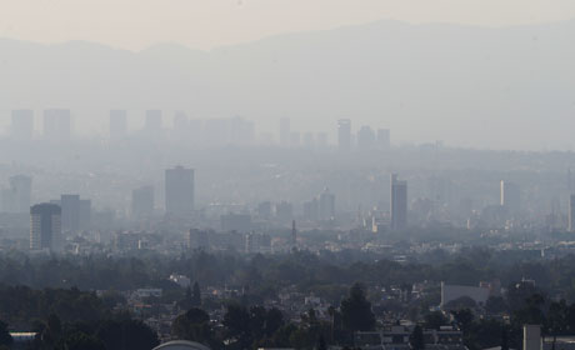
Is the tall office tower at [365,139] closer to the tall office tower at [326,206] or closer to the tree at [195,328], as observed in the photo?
the tall office tower at [326,206]

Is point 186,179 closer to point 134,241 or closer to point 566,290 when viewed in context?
point 134,241

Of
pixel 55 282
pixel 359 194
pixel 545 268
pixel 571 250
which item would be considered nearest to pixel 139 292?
pixel 55 282

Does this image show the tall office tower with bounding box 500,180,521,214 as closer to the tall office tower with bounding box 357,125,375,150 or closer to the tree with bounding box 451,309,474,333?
the tall office tower with bounding box 357,125,375,150

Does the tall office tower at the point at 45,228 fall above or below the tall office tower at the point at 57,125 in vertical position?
below

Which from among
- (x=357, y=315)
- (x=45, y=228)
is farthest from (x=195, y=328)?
(x=45, y=228)

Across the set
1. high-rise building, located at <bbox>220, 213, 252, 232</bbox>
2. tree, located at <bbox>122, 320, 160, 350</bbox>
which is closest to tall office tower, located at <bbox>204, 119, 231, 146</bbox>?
high-rise building, located at <bbox>220, 213, 252, 232</bbox>

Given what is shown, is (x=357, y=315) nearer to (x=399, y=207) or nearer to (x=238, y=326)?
(x=238, y=326)

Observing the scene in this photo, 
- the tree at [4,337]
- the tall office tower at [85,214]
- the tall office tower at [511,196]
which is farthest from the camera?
the tall office tower at [511,196]

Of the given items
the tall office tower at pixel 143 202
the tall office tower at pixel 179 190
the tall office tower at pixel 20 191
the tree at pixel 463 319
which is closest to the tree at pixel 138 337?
the tree at pixel 463 319
